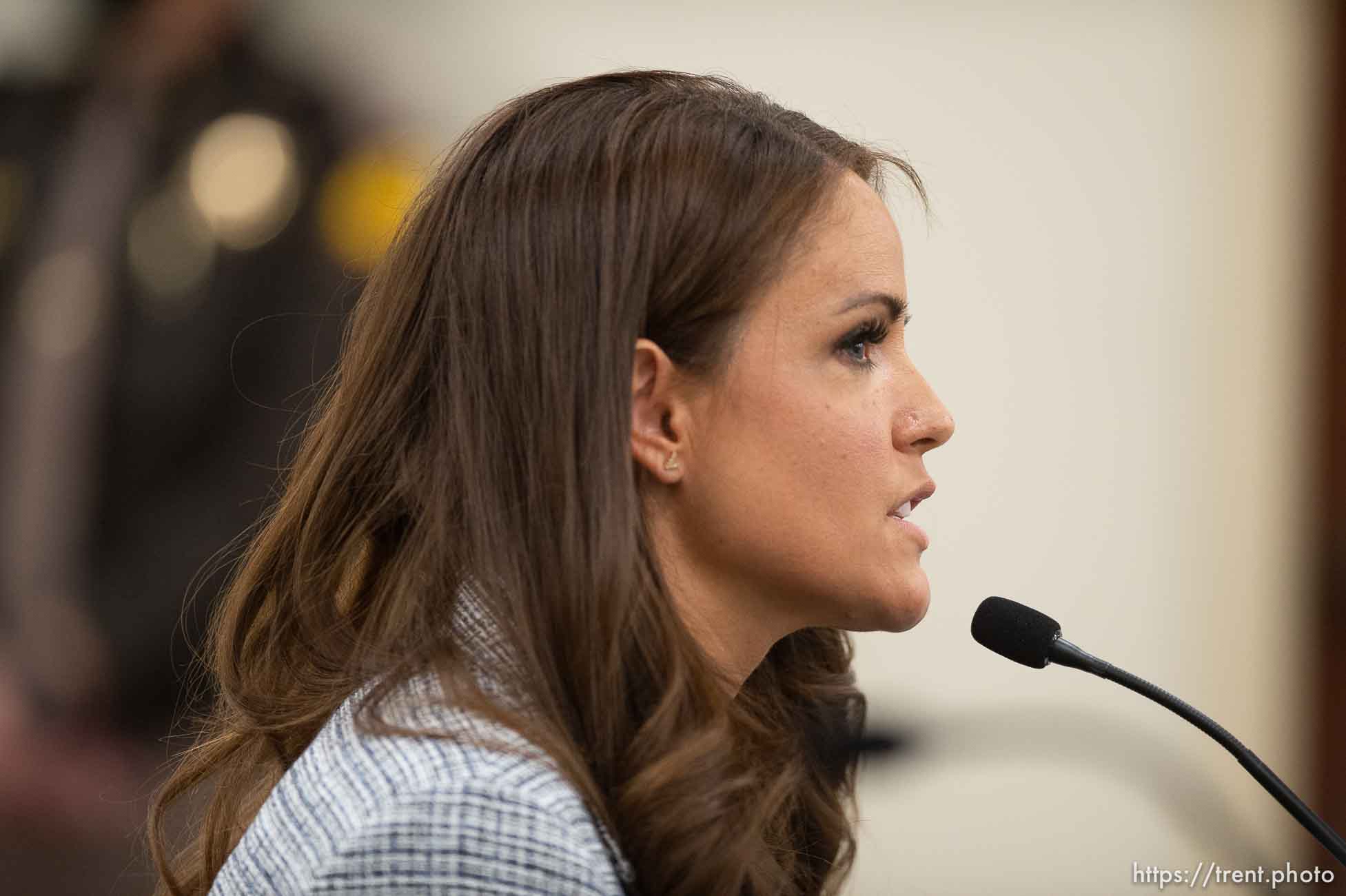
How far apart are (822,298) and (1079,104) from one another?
6.88 feet

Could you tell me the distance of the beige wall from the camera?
2.91m

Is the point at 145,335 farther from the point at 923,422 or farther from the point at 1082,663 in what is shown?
the point at 1082,663

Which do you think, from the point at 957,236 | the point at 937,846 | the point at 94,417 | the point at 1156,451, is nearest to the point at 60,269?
the point at 94,417

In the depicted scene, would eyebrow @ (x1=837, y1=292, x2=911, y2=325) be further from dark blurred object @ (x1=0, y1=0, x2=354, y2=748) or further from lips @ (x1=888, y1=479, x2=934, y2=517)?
dark blurred object @ (x1=0, y1=0, x2=354, y2=748)

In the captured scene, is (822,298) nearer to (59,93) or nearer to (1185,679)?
(59,93)

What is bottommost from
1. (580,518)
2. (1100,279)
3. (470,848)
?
(470,848)

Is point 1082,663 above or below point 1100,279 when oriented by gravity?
below

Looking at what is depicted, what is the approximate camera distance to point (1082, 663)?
1.09 m

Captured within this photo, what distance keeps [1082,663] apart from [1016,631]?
57 millimetres

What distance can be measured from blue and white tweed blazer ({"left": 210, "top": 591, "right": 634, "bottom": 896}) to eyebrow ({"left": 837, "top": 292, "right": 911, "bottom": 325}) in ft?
1.33

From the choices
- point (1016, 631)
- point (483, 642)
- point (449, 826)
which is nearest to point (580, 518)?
point (483, 642)

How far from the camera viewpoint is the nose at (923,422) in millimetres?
1129

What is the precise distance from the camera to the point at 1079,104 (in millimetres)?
2984

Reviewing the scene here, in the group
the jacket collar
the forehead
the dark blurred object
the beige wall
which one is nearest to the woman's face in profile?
the forehead
